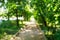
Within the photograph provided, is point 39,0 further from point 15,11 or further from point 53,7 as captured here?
point 15,11

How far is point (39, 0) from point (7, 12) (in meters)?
13.0


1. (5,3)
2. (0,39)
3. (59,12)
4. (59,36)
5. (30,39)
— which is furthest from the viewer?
(30,39)

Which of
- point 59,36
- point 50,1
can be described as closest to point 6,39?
point 59,36

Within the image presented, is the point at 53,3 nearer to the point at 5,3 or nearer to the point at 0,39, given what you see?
the point at 5,3

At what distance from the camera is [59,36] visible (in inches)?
407

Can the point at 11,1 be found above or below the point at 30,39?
above

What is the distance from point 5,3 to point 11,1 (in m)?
0.38

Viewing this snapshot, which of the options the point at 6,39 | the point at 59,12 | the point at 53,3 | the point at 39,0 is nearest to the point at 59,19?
the point at 59,12

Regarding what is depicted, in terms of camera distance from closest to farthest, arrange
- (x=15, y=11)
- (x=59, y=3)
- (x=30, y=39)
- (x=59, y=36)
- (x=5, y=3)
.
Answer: (x=59, y=3)
(x=59, y=36)
(x=5, y=3)
(x=30, y=39)
(x=15, y=11)

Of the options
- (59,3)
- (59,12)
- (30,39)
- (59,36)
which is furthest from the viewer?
(30,39)

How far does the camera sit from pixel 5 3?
1110 cm

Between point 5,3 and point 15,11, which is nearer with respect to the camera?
point 5,3

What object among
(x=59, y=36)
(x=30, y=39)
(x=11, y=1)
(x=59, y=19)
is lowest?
(x=30, y=39)

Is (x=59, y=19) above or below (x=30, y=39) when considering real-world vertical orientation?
above
